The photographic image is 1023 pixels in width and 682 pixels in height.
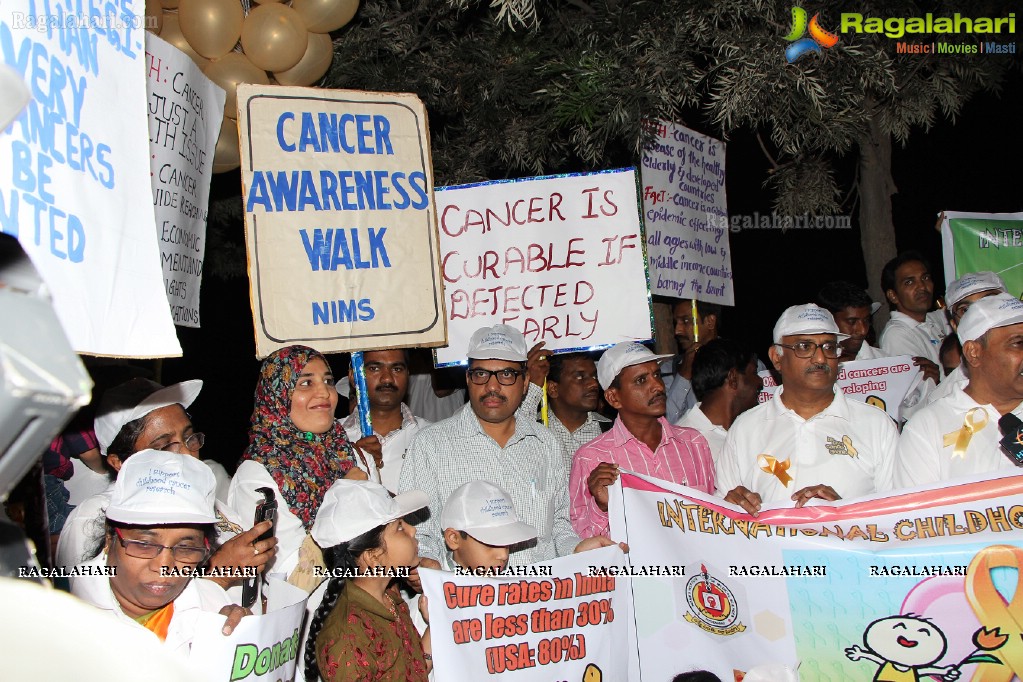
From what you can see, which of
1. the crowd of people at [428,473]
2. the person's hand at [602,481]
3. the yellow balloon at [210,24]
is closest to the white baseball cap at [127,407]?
the crowd of people at [428,473]

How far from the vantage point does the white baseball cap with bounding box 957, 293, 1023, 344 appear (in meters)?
4.09

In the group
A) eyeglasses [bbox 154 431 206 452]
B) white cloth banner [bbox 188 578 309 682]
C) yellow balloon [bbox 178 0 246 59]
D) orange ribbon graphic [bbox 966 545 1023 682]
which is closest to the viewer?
white cloth banner [bbox 188 578 309 682]

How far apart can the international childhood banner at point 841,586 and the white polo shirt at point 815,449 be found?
38 cm

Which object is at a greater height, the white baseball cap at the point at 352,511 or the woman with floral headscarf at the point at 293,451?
the woman with floral headscarf at the point at 293,451

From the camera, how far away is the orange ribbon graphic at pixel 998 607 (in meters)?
3.47

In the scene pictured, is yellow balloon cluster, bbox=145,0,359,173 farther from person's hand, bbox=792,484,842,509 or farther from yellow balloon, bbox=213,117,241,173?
person's hand, bbox=792,484,842,509

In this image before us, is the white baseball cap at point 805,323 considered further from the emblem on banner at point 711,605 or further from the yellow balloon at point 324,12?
the yellow balloon at point 324,12

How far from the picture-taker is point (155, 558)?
287cm

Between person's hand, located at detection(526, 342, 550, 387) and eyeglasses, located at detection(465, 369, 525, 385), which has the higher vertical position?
person's hand, located at detection(526, 342, 550, 387)

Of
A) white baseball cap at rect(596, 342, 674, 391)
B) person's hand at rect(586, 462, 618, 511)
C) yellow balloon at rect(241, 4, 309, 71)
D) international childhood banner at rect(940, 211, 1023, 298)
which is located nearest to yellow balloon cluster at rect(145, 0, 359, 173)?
yellow balloon at rect(241, 4, 309, 71)

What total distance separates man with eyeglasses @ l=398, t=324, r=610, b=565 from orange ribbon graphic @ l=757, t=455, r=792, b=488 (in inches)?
33.4

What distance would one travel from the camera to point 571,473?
4621 mm

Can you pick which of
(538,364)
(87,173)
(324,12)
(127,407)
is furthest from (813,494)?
(324,12)

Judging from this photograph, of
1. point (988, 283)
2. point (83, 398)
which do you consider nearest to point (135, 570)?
point (83, 398)
